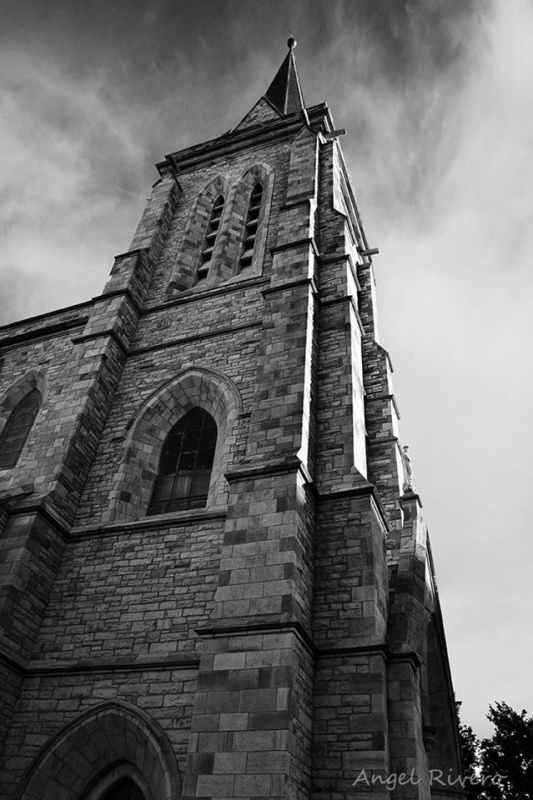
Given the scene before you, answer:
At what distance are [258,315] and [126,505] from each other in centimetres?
458

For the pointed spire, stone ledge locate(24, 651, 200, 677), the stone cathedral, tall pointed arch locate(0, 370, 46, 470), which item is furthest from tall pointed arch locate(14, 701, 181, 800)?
the pointed spire

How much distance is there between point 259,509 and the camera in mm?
7883

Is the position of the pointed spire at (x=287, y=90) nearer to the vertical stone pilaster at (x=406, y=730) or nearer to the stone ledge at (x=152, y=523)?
the stone ledge at (x=152, y=523)

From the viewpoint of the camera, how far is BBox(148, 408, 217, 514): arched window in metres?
10.2

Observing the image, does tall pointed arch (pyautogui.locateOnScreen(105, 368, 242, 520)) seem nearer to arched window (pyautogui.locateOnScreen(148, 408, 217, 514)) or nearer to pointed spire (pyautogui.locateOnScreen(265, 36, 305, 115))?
arched window (pyautogui.locateOnScreen(148, 408, 217, 514))

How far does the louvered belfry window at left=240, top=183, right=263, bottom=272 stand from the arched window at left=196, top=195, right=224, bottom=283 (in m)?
0.84

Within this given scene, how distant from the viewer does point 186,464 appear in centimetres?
1067

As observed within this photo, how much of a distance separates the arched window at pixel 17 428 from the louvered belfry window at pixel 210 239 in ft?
16.4

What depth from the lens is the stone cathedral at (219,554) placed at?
661cm

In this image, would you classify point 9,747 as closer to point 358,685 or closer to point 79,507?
point 79,507

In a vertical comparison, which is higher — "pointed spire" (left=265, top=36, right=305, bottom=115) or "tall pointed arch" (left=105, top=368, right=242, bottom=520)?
"pointed spire" (left=265, top=36, right=305, bottom=115)

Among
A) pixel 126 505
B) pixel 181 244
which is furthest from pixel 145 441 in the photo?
pixel 181 244

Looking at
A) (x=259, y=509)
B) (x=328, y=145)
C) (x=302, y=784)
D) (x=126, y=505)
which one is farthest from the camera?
(x=328, y=145)

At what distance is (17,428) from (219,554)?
6.51m
